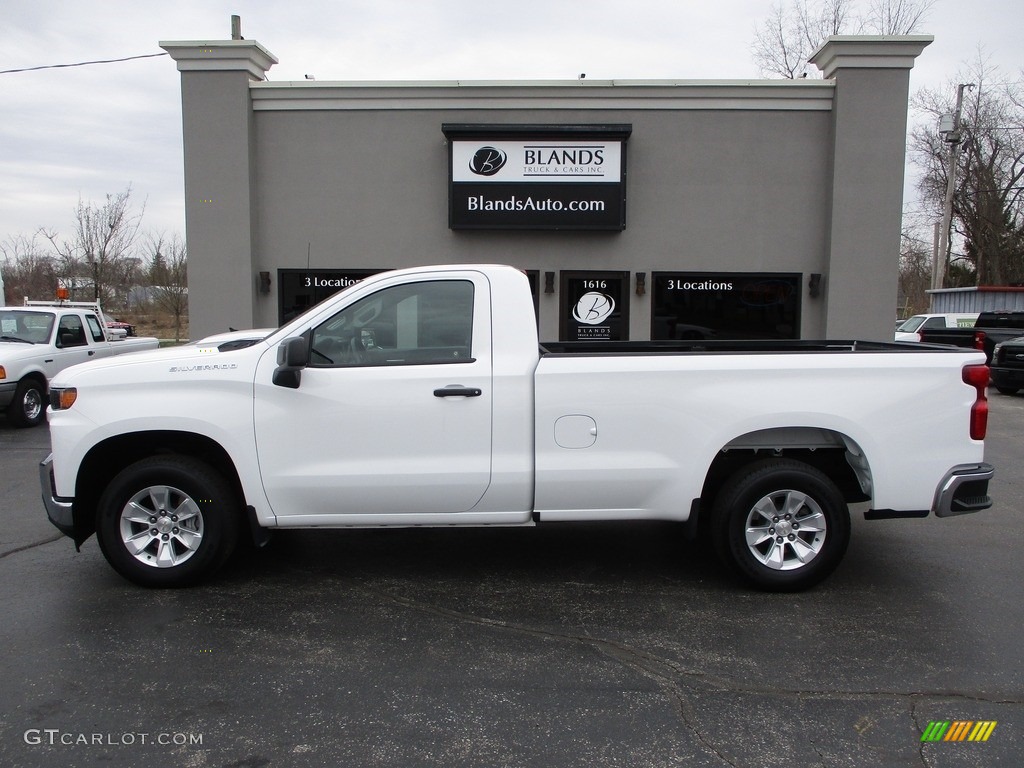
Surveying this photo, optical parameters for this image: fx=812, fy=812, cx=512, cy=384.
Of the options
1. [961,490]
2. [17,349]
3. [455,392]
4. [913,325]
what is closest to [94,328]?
[17,349]

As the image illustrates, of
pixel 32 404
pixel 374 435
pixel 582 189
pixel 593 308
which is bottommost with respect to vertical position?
pixel 32 404

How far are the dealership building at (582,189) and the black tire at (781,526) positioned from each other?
7406 millimetres

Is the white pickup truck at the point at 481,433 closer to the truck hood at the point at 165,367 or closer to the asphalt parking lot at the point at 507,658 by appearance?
the truck hood at the point at 165,367

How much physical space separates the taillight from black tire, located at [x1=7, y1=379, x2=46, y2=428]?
39.0 ft

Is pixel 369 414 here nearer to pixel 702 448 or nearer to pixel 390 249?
pixel 702 448

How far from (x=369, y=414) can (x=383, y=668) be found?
1.51 m

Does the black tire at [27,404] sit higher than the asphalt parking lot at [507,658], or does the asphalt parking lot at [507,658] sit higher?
the black tire at [27,404]

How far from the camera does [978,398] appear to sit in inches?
197

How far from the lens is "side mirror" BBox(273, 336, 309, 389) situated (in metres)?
4.71

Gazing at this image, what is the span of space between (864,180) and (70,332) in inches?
487

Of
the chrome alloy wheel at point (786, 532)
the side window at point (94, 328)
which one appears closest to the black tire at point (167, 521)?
the chrome alloy wheel at point (786, 532)

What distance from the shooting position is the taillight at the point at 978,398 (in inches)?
194

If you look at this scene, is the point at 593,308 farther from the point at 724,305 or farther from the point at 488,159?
the point at 488,159

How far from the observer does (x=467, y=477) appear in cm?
496
